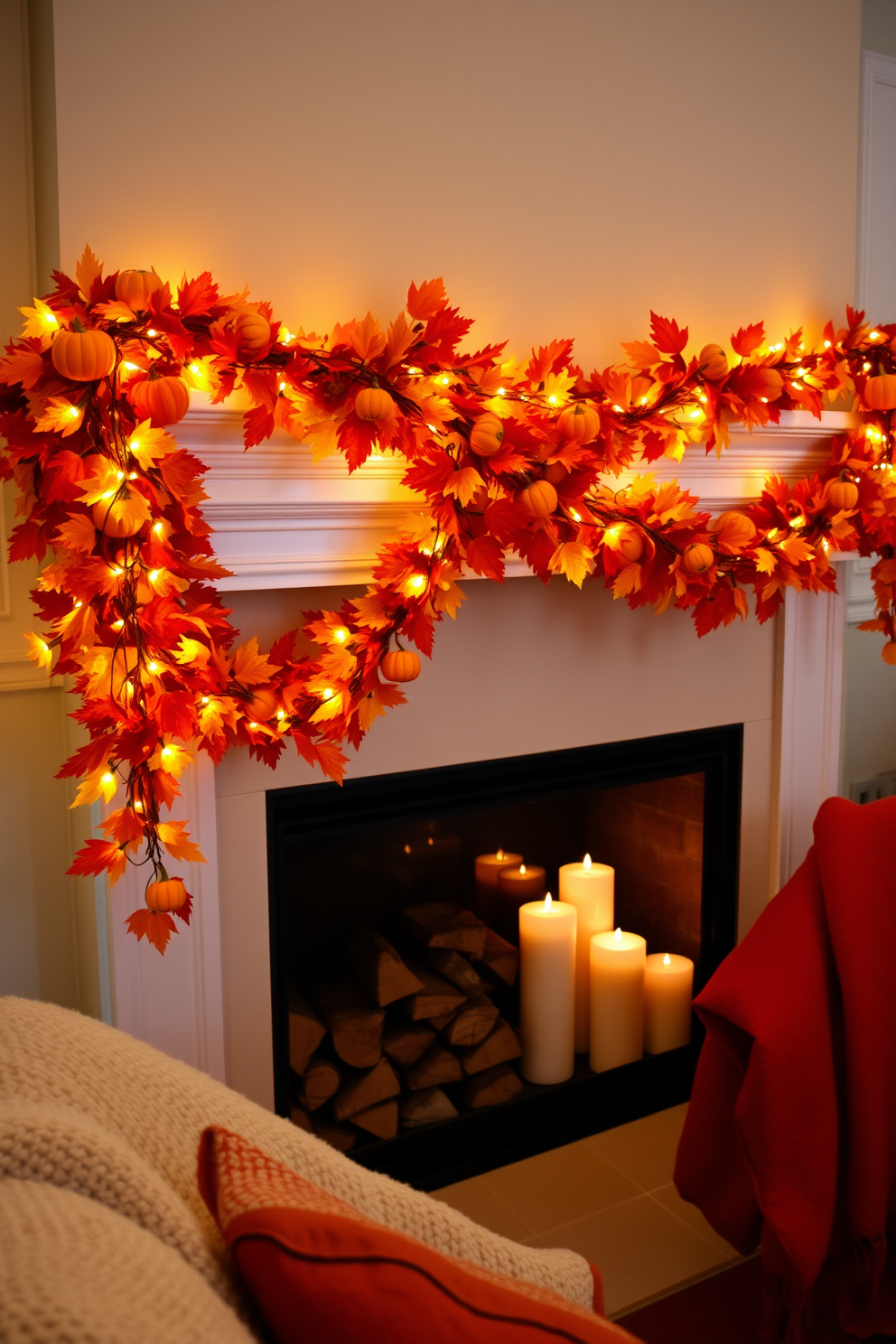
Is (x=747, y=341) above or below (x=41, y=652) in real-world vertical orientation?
above

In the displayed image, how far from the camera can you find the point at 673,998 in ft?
7.34

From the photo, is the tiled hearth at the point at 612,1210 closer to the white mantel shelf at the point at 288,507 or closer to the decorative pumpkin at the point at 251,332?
the white mantel shelf at the point at 288,507

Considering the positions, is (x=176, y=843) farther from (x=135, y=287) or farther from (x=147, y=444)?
(x=135, y=287)

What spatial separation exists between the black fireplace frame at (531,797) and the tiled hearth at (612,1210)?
0.05 m

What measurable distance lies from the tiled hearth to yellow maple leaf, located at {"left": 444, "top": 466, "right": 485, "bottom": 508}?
125 centimetres

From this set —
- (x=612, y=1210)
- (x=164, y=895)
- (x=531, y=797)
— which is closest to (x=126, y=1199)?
(x=164, y=895)

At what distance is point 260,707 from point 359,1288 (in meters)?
0.87

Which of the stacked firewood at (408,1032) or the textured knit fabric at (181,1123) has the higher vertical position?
the textured knit fabric at (181,1123)

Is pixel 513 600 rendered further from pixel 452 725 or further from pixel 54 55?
pixel 54 55

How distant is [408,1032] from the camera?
2.04m

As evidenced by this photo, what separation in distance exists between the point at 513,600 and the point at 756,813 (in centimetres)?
76

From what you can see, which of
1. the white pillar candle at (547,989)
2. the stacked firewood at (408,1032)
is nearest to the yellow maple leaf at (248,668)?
the stacked firewood at (408,1032)

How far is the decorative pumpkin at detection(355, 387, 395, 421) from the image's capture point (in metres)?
1.34

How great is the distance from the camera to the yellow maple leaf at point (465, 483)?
139 cm
